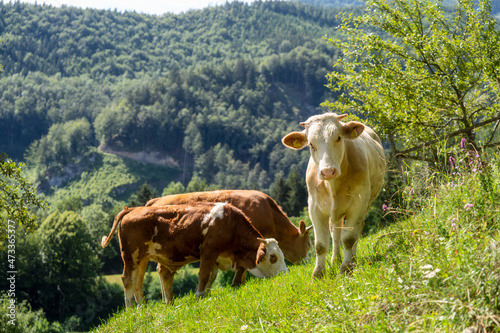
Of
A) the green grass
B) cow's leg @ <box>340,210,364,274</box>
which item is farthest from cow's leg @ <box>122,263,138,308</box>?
cow's leg @ <box>340,210,364,274</box>

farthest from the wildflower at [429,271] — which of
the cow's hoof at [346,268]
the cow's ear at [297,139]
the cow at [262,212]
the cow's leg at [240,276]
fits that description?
the cow at [262,212]

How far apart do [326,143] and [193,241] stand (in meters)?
4.52

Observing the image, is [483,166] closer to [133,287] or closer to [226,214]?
[226,214]

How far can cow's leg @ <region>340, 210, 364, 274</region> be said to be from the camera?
7.07 meters

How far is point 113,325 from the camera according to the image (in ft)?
26.6

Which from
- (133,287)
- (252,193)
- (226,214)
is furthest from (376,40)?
(133,287)

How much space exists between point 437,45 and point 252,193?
8.41 m

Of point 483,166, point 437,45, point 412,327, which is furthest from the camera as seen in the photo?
point 437,45

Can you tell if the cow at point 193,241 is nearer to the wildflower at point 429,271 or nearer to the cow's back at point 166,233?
the cow's back at point 166,233

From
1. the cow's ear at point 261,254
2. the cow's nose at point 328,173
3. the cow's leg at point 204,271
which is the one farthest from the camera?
the cow's ear at point 261,254

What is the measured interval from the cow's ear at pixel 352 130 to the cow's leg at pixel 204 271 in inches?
167

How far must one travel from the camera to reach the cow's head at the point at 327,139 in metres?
6.60

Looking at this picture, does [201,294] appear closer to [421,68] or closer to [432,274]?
[432,274]

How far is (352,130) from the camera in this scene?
7312 mm
